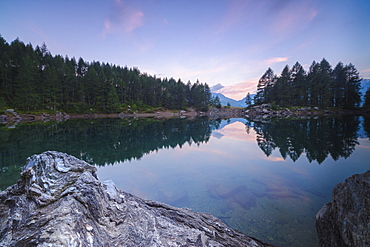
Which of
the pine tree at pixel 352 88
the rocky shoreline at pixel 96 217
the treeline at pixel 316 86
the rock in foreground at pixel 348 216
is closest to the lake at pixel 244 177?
the rock in foreground at pixel 348 216

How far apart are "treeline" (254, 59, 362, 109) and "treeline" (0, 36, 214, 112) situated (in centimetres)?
3919

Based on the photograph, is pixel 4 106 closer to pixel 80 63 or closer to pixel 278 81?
pixel 80 63

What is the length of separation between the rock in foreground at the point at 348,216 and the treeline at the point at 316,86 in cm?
7857

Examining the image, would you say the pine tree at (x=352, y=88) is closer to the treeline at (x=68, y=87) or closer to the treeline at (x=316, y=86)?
the treeline at (x=316, y=86)

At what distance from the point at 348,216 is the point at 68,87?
3082 inches

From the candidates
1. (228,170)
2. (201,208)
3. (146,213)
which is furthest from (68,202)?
(228,170)

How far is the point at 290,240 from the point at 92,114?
69.8 metres

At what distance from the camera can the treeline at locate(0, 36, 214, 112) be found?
4903cm

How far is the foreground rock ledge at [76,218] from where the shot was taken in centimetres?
215

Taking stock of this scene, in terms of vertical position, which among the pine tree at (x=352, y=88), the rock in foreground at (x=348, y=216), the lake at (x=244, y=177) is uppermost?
the pine tree at (x=352, y=88)

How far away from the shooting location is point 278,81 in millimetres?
74625

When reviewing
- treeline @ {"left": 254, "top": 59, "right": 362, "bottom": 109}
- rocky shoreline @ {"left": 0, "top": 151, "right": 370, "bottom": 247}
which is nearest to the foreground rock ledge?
rocky shoreline @ {"left": 0, "top": 151, "right": 370, "bottom": 247}

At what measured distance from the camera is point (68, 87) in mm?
60906

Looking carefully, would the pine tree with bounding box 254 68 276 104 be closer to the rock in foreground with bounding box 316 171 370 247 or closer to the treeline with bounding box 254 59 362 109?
the treeline with bounding box 254 59 362 109
